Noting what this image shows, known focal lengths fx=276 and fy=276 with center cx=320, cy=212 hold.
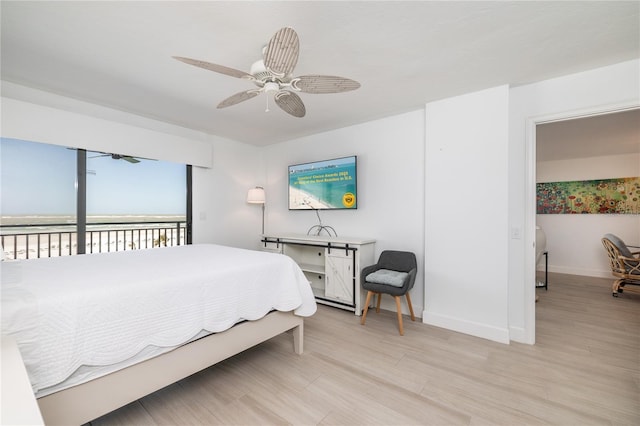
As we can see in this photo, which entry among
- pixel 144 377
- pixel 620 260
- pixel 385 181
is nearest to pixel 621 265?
pixel 620 260

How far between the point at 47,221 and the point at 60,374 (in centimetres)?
296

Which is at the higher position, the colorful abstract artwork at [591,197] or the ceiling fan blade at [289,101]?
the ceiling fan blade at [289,101]

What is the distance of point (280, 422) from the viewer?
1579mm

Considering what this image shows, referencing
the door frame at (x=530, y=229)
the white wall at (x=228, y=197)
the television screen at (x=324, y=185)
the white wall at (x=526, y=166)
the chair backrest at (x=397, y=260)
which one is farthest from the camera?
the white wall at (x=228, y=197)

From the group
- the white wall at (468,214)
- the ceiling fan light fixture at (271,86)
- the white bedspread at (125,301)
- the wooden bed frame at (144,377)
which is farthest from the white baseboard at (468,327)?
the ceiling fan light fixture at (271,86)

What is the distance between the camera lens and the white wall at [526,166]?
239cm

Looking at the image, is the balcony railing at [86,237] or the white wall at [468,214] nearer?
the white wall at [468,214]

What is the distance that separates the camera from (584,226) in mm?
5156

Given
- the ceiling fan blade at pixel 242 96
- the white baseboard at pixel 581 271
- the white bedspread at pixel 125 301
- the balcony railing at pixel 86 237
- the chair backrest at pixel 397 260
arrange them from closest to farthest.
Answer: the white bedspread at pixel 125 301 → the ceiling fan blade at pixel 242 96 → the chair backrest at pixel 397 260 → the balcony railing at pixel 86 237 → the white baseboard at pixel 581 271

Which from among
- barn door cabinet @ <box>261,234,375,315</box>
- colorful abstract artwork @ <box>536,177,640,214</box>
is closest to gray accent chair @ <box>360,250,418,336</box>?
barn door cabinet @ <box>261,234,375,315</box>

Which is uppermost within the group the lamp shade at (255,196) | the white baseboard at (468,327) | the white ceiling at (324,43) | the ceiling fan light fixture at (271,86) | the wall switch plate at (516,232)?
the white ceiling at (324,43)

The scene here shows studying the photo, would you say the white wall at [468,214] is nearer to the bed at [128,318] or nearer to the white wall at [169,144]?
the bed at [128,318]

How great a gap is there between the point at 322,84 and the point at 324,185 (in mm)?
2159

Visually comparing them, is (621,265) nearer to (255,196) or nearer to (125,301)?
(255,196)
